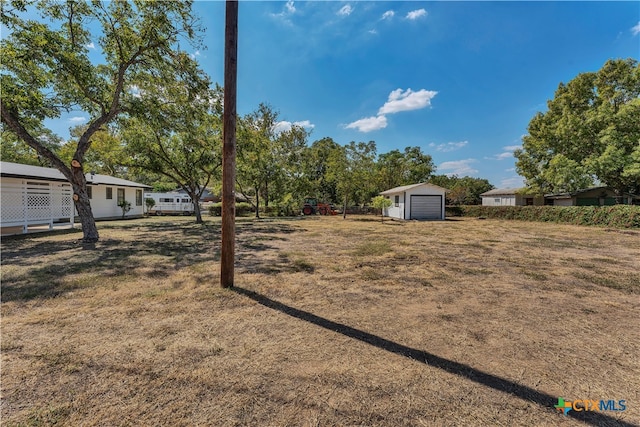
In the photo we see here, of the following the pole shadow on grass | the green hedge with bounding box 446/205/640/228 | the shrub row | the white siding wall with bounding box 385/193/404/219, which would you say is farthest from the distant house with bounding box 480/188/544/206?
the pole shadow on grass

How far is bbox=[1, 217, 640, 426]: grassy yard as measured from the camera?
173 centimetres

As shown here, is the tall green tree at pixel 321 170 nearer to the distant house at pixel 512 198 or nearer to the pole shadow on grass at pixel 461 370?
the distant house at pixel 512 198

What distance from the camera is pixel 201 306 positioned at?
11.2ft

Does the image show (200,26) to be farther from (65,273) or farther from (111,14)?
(65,273)

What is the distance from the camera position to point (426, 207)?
2058 cm

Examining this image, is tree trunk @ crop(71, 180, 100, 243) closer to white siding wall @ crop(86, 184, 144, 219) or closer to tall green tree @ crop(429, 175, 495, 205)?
white siding wall @ crop(86, 184, 144, 219)

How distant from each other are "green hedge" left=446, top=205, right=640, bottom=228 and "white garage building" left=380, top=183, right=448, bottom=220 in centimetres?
487

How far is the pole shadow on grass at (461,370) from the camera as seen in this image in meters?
1.69

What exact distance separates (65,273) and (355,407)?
5.72 m

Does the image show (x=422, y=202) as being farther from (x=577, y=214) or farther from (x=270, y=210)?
(x=270, y=210)

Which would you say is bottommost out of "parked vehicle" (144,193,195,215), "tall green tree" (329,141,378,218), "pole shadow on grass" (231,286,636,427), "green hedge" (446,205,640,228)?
"pole shadow on grass" (231,286,636,427)

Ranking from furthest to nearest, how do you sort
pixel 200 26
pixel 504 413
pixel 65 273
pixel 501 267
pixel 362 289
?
pixel 200 26
pixel 501 267
pixel 65 273
pixel 362 289
pixel 504 413

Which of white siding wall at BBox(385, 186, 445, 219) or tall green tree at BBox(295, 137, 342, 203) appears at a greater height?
tall green tree at BBox(295, 137, 342, 203)

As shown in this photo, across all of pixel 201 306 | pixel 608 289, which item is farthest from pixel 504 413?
pixel 608 289
